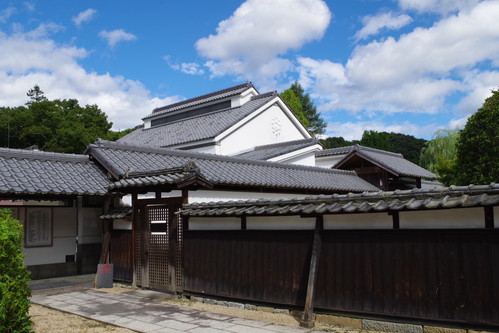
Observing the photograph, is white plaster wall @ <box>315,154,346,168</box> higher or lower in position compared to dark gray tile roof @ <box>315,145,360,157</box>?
lower

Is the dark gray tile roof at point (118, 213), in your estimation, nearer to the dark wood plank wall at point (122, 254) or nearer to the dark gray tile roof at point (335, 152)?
the dark wood plank wall at point (122, 254)

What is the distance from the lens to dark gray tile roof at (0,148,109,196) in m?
11.6

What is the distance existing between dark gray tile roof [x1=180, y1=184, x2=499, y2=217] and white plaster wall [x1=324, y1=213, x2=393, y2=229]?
32cm

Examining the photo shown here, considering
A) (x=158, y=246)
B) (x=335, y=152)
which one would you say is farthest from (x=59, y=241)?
(x=335, y=152)

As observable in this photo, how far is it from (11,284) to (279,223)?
4955 mm

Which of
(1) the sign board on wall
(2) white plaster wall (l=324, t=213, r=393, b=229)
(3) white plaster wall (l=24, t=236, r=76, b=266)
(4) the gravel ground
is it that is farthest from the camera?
(1) the sign board on wall

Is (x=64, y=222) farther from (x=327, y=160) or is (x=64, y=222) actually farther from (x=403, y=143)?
(x=403, y=143)

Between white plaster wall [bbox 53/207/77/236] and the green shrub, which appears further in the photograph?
white plaster wall [bbox 53/207/77/236]

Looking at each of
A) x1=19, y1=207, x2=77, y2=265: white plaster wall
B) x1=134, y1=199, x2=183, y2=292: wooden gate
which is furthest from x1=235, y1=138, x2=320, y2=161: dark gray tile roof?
x1=134, y1=199, x2=183, y2=292: wooden gate

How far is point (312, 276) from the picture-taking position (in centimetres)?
777

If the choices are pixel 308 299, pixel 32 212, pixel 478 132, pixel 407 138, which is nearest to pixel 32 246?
pixel 32 212

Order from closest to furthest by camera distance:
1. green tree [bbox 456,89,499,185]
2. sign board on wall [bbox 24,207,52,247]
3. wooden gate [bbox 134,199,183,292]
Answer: wooden gate [bbox 134,199,183,292] → sign board on wall [bbox 24,207,52,247] → green tree [bbox 456,89,499,185]

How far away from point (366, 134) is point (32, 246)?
39.2m

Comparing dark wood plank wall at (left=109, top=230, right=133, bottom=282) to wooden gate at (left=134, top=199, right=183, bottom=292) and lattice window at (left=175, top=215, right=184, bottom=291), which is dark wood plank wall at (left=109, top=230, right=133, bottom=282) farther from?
lattice window at (left=175, top=215, right=184, bottom=291)
